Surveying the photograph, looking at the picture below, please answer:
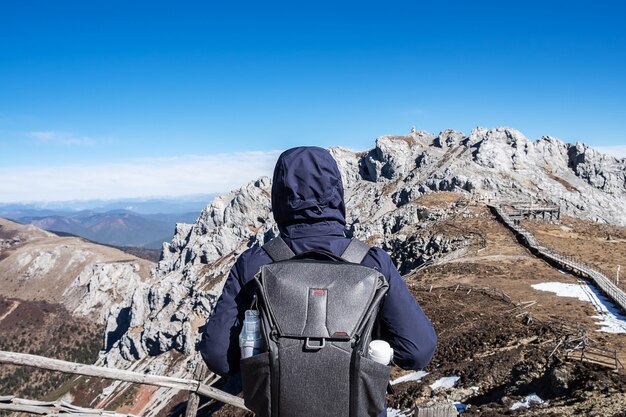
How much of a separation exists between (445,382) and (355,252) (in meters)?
12.6

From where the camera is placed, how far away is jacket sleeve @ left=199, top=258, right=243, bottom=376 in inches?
154

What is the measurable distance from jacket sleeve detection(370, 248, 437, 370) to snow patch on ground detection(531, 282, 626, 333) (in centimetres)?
1808

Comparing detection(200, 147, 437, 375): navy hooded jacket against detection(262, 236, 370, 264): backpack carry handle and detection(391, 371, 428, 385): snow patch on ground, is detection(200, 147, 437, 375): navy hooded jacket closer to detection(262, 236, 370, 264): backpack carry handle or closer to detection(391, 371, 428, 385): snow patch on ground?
detection(262, 236, 370, 264): backpack carry handle

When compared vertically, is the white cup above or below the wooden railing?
above

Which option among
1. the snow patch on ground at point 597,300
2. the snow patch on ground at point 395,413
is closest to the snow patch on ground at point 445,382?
the snow patch on ground at point 395,413

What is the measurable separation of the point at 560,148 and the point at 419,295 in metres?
90.7

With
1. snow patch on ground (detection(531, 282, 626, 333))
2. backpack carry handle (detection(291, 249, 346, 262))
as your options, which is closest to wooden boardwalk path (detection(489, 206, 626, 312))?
snow patch on ground (detection(531, 282, 626, 333))

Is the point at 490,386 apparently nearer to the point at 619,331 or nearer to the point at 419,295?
the point at 619,331

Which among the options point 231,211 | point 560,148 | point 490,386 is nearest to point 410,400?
point 490,386

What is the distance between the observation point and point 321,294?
10.5 feet

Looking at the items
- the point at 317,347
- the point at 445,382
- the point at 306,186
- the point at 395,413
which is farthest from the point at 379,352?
the point at 445,382

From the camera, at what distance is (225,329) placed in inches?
153

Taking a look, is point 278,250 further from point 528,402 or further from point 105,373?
point 528,402

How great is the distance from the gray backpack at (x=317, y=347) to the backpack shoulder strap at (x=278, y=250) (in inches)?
16.0
